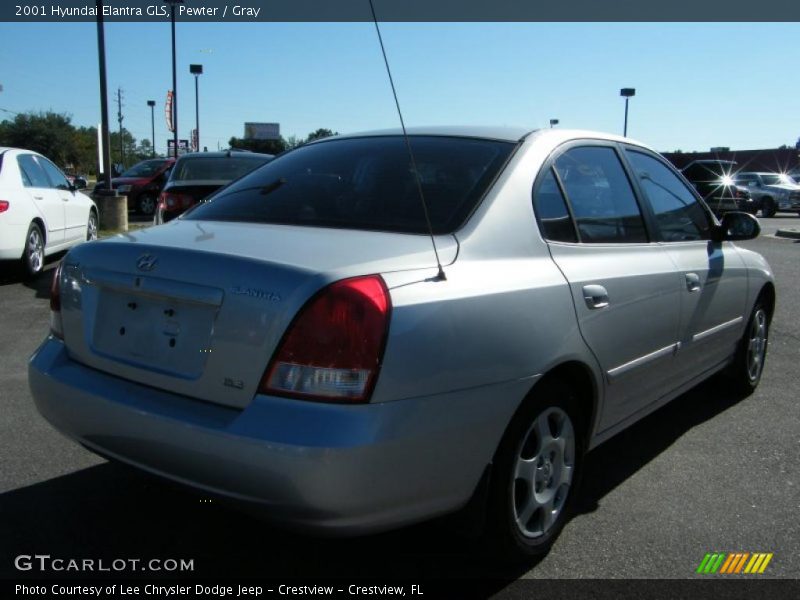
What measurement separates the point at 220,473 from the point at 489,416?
2.79 ft

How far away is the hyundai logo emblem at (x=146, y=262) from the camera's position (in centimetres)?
255

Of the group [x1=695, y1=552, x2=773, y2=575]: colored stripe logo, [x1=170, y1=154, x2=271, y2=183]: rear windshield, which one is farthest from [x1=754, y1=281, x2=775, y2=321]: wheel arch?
[x1=170, y1=154, x2=271, y2=183]: rear windshield

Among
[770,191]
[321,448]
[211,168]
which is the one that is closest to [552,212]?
[321,448]

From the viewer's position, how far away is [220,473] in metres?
2.27

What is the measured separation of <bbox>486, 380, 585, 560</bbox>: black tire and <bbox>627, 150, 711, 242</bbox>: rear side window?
142 cm

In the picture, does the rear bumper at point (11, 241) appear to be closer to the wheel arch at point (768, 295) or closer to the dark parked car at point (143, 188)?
the wheel arch at point (768, 295)

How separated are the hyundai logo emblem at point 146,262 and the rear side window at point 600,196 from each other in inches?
65.4

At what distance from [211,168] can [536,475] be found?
8791mm

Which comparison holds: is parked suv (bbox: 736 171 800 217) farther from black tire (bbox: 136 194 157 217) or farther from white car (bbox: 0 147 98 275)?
white car (bbox: 0 147 98 275)

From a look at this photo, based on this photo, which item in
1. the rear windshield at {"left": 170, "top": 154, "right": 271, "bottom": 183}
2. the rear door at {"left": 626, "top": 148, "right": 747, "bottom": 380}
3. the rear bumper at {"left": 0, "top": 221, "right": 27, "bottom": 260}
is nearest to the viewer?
the rear door at {"left": 626, "top": 148, "right": 747, "bottom": 380}

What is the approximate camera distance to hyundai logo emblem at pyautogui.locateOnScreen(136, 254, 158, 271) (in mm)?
2553

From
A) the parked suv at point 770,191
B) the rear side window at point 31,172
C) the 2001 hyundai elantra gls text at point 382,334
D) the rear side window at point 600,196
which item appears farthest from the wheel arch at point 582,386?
the parked suv at point 770,191

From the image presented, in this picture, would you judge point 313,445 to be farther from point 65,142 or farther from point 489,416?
point 65,142

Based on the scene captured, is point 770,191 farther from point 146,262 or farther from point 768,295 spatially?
point 146,262
